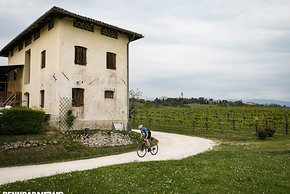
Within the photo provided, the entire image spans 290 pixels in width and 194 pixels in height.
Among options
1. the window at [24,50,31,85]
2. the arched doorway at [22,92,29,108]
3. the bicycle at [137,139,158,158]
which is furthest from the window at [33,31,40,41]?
the bicycle at [137,139,158,158]

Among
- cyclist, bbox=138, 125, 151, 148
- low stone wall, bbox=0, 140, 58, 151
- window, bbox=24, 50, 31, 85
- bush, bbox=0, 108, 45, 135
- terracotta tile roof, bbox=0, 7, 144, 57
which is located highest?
terracotta tile roof, bbox=0, 7, 144, 57

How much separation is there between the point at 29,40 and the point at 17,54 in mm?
4223

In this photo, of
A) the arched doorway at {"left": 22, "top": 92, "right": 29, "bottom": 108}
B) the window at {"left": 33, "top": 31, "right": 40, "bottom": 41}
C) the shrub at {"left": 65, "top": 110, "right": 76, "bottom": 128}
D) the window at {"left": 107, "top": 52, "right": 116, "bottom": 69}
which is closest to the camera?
the shrub at {"left": 65, "top": 110, "right": 76, "bottom": 128}

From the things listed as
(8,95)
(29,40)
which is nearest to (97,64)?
(29,40)

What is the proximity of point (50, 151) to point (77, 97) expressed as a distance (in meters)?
6.98

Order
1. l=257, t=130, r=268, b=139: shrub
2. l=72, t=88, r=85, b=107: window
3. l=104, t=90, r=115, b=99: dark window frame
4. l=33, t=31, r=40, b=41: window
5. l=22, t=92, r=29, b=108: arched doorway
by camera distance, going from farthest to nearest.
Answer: l=22, t=92, r=29, b=108: arched doorway, l=257, t=130, r=268, b=139: shrub, l=33, t=31, r=40, b=41: window, l=104, t=90, r=115, b=99: dark window frame, l=72, t=88, r=85, b=107: window

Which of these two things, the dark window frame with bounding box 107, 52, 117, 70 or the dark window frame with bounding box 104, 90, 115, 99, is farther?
the dark window frame with bounding box 107, 52, 117, 70

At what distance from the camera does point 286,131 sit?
2922cm

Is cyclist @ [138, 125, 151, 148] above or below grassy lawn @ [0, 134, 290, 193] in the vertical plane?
above

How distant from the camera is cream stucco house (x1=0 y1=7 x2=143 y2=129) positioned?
65.8 feet

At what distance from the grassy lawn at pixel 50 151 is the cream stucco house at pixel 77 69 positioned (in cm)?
365

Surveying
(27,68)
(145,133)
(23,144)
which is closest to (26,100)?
(27,68)

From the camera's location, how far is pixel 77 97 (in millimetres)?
20906

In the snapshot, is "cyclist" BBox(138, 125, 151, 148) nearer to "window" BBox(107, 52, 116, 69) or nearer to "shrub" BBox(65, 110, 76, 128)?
"shrub" BBox(65, 110, 76, 128)
